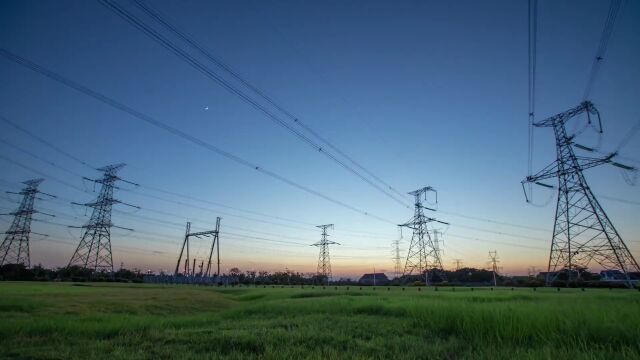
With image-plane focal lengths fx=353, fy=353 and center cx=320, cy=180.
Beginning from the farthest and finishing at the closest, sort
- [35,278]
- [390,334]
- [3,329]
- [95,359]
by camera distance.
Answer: [35,278] < [3,329] < [390,334] < [95,359]

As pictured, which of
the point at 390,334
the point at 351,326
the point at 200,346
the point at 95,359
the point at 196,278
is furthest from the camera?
the point at 196,278

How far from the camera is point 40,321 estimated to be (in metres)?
10.6

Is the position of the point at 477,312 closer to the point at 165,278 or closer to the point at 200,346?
the point at 200,346

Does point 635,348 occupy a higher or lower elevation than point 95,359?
higher

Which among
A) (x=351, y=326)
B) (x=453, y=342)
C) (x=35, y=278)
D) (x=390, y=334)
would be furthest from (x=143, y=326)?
(x=35, y=278)

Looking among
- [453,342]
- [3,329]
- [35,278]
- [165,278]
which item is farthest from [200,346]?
[165,278]

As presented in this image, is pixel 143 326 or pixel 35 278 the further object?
pixel 35 278

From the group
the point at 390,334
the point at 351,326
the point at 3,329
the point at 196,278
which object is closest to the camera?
the point at 390,334

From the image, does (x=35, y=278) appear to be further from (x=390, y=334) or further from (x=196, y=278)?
(x=390, y=334)

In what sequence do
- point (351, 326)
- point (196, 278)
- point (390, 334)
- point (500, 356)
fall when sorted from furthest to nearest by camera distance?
point (196, 278) < point (351, 326) < point (390, 334) < point (500, 356)

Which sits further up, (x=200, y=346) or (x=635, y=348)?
(x=635, y=348)

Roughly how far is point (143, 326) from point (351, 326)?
6130mm

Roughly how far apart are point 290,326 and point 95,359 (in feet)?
17.7

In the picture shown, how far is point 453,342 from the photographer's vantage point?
7.58 m
